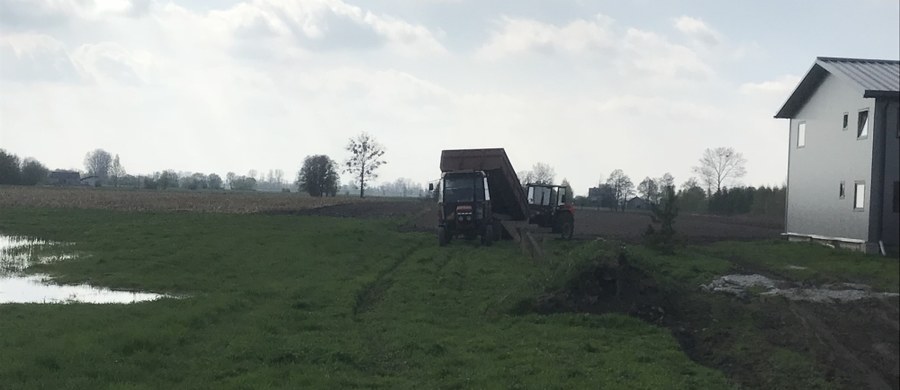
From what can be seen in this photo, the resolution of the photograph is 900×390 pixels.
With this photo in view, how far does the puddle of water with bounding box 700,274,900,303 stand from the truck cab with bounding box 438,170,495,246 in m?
18.4

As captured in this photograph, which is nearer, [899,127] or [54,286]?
[899,127]

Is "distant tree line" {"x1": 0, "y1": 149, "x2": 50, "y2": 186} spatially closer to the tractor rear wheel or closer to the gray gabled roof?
the tractor rear wheel

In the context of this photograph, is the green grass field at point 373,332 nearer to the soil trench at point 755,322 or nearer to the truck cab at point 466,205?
the soil trench at point 755,322

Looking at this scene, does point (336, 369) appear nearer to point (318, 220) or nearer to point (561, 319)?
point (561, 319)

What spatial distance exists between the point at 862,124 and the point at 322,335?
9.55m

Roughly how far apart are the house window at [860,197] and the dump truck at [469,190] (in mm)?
25908

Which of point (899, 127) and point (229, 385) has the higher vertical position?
point (899, 127)

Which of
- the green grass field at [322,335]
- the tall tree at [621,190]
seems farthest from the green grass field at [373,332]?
the tall tree at [621,190]

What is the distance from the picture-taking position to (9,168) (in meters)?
98.0

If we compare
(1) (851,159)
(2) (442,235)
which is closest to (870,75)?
(1) (851,159)

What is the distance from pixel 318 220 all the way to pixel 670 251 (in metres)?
26.6

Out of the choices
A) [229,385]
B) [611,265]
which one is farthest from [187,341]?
[611,265]

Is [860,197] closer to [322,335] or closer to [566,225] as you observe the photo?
[322,335]

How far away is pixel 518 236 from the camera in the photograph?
31.3 m
